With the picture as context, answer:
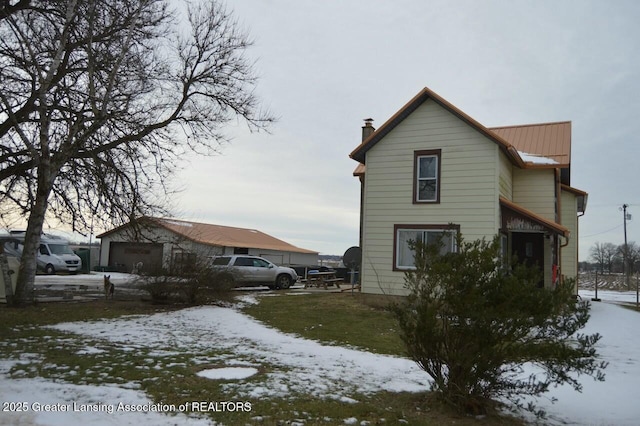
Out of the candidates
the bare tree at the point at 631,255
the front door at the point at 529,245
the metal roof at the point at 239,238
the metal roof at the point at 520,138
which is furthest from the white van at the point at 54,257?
the bare tree at the point at 631,255

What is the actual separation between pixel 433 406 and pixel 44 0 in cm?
1282

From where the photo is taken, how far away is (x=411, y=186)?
15586mm

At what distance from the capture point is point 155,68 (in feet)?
47.8

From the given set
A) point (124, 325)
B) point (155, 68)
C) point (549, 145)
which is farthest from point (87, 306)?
point (549, 145)

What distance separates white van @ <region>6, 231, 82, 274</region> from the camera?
3100 centimetres

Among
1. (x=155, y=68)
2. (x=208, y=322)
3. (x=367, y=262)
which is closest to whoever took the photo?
(x=208, y=322)

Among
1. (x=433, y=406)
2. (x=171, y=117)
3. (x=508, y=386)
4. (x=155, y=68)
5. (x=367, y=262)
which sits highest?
(x=155, y=68)

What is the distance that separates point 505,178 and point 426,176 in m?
2.69

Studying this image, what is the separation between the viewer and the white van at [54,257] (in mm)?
31000

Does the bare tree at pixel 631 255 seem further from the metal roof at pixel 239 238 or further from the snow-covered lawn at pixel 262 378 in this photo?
the snow-covered lawn at pixel 262 378

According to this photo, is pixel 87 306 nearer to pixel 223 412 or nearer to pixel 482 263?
pixel 223 412

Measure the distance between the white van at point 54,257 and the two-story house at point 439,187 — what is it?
79.0ft

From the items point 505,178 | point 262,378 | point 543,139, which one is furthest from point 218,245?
point 262,378

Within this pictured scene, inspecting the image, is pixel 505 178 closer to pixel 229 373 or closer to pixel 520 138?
pixel 520 138
